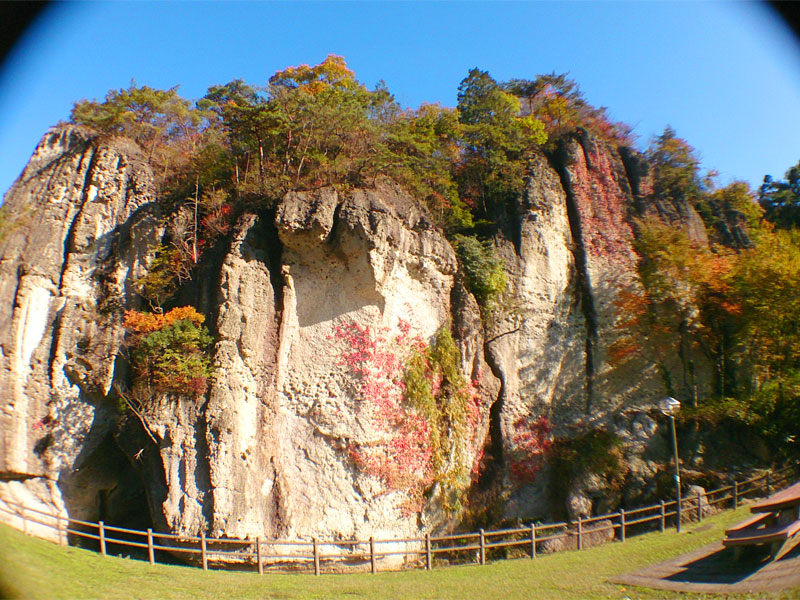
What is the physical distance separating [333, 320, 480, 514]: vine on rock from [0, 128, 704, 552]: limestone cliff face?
34 cm

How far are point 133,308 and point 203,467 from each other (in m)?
6.46

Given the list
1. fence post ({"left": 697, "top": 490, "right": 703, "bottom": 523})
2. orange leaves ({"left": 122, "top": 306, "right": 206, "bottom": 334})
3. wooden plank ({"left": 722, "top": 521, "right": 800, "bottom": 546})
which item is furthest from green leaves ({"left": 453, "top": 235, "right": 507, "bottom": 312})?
wooden plank ({"left": 722, "top": 521, "right": 800, "bottom": 546})

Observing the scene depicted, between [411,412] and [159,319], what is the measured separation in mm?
8388

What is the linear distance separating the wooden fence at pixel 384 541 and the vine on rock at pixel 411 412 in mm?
1737

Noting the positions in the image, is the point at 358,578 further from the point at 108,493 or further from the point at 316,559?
the point at 108,493

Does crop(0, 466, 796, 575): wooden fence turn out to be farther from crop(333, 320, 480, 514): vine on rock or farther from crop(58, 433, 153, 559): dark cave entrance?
crop(333, 320, 480, 514): vine on rock

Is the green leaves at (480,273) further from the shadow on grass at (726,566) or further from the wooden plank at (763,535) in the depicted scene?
the wooden plank at (763,535)

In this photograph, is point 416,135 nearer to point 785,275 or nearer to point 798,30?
point 785,275

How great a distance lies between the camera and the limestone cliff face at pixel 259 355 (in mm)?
16047

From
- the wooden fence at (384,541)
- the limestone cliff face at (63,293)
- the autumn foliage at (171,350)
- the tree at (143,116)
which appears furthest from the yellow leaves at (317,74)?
the wooden fence at (384,541)

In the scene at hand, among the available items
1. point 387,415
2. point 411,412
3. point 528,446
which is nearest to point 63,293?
point 387,415

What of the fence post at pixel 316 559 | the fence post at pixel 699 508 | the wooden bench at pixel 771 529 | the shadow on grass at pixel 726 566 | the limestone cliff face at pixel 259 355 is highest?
the limestone cliff face at pixel 259 355

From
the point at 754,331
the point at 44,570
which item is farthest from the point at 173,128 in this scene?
the point at 754,331

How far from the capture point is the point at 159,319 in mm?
16750
